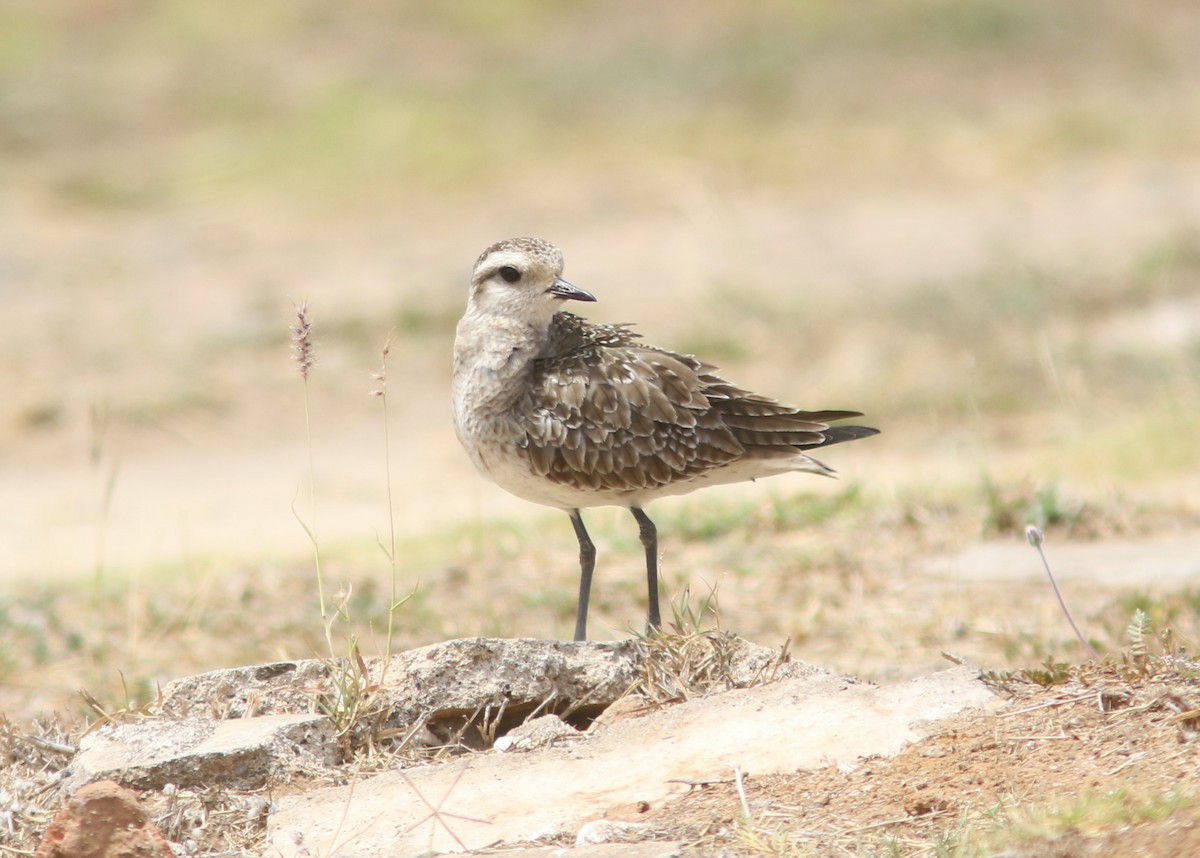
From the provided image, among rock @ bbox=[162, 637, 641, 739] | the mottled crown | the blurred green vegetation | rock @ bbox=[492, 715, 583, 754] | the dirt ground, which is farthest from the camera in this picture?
the blurred green vegetation

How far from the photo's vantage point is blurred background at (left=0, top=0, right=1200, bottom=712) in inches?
304

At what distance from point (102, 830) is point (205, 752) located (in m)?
0.42

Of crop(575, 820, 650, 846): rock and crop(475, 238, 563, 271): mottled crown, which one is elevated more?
crop(475, 238, 563, 271): mottled crown

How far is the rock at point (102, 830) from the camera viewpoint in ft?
13.3

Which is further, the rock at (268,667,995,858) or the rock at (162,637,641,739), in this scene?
the rock at (162,637,641,739)

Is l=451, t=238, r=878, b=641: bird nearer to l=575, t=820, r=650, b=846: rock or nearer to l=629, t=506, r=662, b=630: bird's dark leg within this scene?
l=629, t=506, r=662, b=630: bird's dark leg

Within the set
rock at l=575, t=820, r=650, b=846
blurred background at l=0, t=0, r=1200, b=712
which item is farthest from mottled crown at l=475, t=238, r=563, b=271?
rock at l=575, t=820, r=650, b=846

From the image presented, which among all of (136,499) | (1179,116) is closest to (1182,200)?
(1179,116)

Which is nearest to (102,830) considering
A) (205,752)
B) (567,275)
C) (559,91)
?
(205,752)

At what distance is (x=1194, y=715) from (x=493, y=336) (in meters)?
2.73

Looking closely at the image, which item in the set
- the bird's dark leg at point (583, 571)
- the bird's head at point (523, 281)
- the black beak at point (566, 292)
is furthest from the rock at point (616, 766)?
the bird's head at point (523, 281)

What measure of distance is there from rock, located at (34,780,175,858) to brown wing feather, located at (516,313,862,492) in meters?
1.92

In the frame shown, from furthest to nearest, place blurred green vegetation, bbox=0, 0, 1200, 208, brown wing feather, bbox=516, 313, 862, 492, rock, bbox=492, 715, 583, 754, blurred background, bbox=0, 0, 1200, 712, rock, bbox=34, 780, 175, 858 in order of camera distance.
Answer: blurred green vegetation, bbox=0, 0, 1200, 208, blurred background, bbox=0, 0, 1200, 712, brown wing feather, bbox=516, 313, 862, 492, rock, bbox=492, 715, 583, 754, rock, bbox=34, 780, 175, 858

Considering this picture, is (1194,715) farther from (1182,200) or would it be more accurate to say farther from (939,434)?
(1182,200)
